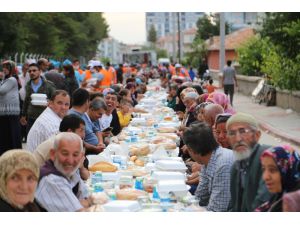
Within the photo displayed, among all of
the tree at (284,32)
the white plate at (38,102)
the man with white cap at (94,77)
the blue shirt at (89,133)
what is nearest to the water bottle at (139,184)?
the blue shirt at (89,133)

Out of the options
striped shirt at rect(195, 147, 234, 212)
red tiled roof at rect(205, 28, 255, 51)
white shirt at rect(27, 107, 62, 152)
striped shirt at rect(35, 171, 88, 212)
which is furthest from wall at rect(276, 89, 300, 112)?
red tiled roof at rect(205, 28, 255, 51)

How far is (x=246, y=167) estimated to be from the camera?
5406 mm

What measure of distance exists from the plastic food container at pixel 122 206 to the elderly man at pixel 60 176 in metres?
0.22

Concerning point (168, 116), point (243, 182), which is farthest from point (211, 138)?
point (168, 116)

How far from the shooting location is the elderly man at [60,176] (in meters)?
5.72

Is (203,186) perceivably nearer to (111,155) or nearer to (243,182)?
(243,182)

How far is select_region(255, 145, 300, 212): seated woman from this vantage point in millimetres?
4621

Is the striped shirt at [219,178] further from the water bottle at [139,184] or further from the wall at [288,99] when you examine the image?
the wall at [288,99]

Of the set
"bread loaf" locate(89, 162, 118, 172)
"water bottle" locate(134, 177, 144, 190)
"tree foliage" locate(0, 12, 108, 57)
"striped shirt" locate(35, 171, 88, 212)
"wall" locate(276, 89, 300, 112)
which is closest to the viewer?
"striped shirt" locate(35, 171, 88, 212)

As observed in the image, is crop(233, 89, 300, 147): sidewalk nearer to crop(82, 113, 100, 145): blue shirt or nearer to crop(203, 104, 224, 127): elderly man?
crop(82, 113, 100, 145): blue shirt

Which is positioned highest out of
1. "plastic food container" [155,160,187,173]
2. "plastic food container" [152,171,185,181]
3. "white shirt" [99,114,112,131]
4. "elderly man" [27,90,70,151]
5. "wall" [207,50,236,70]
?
"elderly man" [27,90,70,151]

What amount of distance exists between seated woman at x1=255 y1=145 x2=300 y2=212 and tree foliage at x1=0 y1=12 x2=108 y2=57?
36171mm

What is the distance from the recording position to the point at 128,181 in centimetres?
721

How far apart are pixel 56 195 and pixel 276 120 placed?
16.7 metres
